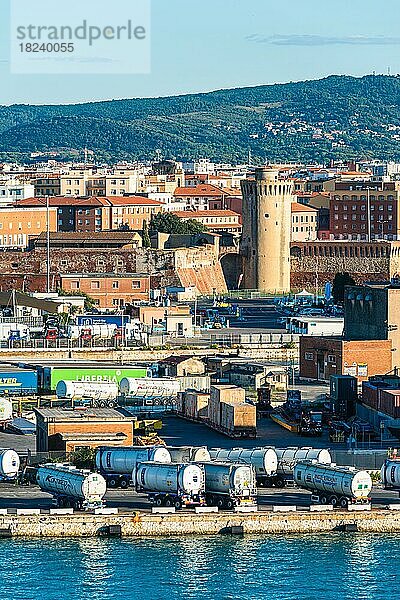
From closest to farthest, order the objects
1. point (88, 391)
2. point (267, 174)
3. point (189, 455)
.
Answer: point (189, 455)
point (88, 391)
point (267, 174)

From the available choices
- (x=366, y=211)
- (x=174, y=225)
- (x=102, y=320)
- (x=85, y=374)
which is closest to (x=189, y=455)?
(x=85, y=374)

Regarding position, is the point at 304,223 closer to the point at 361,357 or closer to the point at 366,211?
the point at 366,211

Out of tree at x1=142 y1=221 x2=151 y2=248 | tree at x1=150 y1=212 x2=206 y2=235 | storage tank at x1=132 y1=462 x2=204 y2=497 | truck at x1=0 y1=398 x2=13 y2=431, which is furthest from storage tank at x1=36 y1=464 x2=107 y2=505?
tree at x1=150 y1=212 x2=206 y2=235

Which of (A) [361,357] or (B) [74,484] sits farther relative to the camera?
(A) [361,357]

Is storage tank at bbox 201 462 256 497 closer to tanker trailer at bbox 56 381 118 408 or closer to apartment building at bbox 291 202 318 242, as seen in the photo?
tanker trailer at bbox 56 381 118 408

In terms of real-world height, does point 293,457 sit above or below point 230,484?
above

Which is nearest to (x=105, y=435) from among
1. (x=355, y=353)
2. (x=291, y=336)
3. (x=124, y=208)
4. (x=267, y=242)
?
(x=355, y=353)

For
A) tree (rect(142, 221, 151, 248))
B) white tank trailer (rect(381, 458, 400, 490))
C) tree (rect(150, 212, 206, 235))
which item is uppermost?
tree (rect(150, 212, 206, 235))
